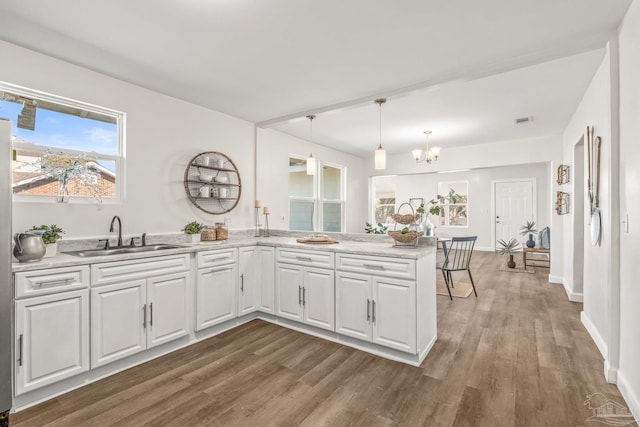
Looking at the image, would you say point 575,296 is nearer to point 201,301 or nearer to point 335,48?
point 335,48

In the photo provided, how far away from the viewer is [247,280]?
3469mm

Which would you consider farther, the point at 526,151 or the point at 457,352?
the point at 526,151

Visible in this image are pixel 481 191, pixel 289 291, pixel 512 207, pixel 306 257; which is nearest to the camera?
pixel 306 257

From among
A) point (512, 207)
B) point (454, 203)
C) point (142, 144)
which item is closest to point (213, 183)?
point (142, 144)

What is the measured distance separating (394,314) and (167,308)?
196 centimetres

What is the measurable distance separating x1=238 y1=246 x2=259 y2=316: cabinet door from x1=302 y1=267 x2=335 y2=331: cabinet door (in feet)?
2.22

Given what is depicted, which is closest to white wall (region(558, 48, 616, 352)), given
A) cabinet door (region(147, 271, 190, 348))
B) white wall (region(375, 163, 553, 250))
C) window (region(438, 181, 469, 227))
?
cabinet door (region(147, 271, 190, 348))

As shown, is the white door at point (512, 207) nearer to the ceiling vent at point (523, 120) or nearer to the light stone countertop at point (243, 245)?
the ceiling vent at point (523, 120)

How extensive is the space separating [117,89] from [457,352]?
3958 millimetres

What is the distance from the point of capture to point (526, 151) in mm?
5426

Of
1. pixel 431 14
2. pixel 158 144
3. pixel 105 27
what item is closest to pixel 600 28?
pixel 431 14

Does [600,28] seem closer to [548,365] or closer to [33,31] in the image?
[548,365]

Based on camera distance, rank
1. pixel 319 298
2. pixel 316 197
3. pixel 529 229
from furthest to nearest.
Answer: pixel 529 229
pixel 316 197
pixel 319 298

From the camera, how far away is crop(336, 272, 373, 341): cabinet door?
275 centimetres
